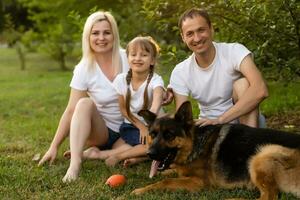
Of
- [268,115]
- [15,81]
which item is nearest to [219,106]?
[268,115]

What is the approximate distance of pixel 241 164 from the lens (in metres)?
4.79

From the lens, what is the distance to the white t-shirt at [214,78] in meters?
5.55

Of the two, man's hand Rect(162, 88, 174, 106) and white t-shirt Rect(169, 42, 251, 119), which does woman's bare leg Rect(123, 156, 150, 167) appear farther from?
white t-shirt Rect(169, 42, 251, 119)

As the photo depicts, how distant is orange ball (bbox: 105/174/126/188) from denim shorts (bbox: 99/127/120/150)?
122 centimetres

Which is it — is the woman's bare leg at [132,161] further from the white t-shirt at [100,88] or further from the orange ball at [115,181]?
the orange ball at [115,181]

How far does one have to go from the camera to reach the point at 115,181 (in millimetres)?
5086

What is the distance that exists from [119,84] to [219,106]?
1172 millimetres

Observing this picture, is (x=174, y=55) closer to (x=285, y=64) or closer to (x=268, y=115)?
(x=285, y=64)

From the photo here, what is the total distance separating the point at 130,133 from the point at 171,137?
1.35 metres

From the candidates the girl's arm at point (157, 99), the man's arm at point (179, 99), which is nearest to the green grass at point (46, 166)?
the girl's arm at point (157, 99)

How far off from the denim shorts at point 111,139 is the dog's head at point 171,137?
135cm

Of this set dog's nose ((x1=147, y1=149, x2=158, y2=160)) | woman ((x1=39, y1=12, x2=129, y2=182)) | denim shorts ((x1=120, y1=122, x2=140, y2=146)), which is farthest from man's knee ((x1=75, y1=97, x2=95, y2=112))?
dog's nose ((x1=147, y1=149, x2=158, y2=160))

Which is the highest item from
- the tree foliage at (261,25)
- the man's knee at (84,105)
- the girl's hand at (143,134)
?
the tree foliage at (261,25)

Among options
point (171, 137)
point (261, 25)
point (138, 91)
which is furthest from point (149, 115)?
point (261, 25)
